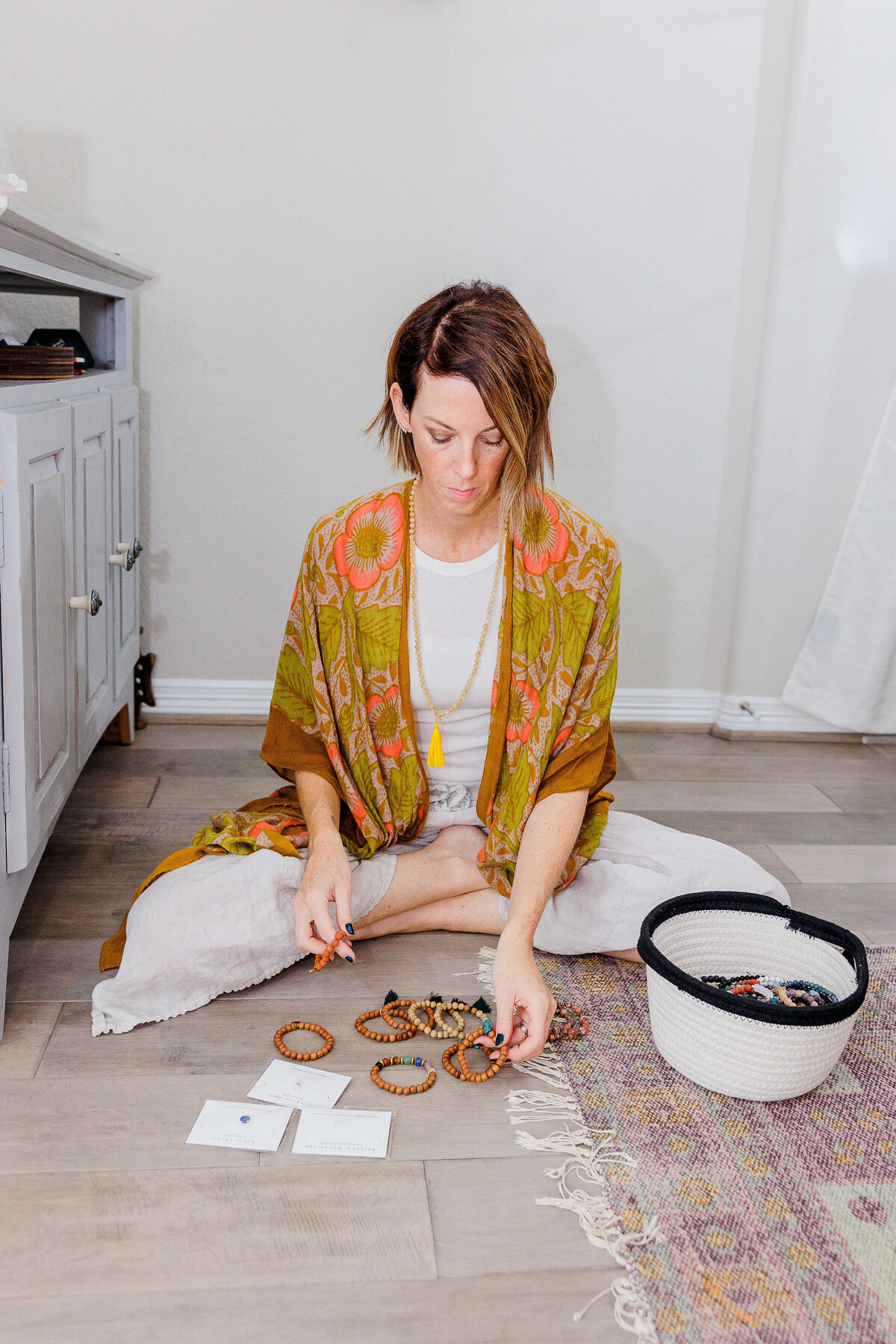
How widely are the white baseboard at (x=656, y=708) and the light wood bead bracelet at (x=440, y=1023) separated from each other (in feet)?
4.01

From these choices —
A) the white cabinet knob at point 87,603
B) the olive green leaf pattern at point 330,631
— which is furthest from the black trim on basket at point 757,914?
the white cabinet knob at point 87,603

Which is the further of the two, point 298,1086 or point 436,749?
point 436,749

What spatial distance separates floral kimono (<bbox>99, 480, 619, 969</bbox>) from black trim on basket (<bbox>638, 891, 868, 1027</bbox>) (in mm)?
195

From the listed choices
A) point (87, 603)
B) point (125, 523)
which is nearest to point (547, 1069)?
point (87, 603)

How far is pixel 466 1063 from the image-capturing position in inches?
54.1

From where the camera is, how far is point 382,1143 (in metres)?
1.22

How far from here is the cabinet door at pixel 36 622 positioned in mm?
1299

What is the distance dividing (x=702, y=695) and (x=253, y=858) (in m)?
1.51

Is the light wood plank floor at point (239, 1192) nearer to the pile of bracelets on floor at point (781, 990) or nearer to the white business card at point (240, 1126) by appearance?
the white business card at point (240, 1126)

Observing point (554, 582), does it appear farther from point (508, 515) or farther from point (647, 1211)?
point (647, 1211)

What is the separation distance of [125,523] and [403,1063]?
125 centimetres

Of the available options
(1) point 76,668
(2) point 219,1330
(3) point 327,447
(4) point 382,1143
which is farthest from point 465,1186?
(3) point 327,447

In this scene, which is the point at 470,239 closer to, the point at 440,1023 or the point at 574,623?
the point at 574,623

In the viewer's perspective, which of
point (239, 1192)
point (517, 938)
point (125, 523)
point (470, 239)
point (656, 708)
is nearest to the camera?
point (239, 1192)
